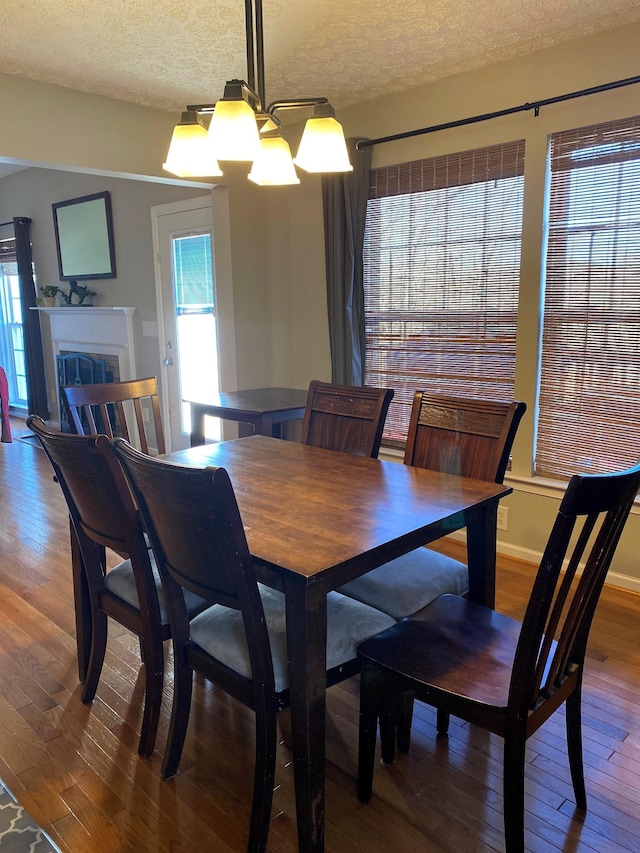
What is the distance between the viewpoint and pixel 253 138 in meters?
1.60

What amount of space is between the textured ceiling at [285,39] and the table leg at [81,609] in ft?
6.70

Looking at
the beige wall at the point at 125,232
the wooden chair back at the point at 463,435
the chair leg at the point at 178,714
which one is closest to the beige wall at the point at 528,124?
the wooden chair back at the point at 463,435

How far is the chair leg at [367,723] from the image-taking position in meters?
1.58

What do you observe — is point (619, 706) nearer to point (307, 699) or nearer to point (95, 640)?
point (307, 699)

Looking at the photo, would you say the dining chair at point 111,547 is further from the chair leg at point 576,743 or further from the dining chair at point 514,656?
the chair leg at point 576,743

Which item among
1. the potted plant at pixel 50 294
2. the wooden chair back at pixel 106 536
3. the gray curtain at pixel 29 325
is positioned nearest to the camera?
the wooden chair back at pixel 106 536

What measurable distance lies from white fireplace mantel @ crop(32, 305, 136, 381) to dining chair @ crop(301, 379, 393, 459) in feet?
10.3

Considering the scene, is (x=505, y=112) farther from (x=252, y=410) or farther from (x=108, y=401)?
(x=108, y=401)

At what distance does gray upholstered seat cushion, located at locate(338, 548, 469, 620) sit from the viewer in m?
1.86

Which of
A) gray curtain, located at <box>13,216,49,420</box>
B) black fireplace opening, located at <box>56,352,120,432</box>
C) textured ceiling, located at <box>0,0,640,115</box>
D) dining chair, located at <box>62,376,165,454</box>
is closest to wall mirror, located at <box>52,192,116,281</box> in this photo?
gray curtain, located at <box>13,216,49,420</box>

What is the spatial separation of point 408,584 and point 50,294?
18.3ft

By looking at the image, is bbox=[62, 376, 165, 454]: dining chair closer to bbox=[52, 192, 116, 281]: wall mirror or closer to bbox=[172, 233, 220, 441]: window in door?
bbox=[172, 233, 220, 441]: window in door

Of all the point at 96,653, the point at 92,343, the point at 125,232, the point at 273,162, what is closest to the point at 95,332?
the point at 92,343

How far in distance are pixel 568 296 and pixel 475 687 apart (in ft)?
6.95
